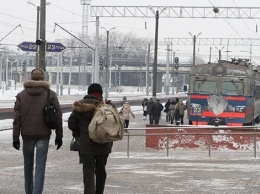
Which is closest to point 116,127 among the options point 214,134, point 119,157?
point 119,157

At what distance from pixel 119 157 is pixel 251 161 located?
3518mm

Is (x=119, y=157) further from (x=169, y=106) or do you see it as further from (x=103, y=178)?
(x=169, y=106)

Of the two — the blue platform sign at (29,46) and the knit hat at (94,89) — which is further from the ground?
the blue platform sign at (29,46)

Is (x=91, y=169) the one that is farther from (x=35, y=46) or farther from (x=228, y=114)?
(x=228, y=114)

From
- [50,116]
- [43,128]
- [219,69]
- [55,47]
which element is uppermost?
[55,47]

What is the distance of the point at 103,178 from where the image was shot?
9719 millimetres

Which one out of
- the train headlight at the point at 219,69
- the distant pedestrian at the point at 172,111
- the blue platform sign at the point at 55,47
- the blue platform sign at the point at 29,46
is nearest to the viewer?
the blue platform sign at the point at 55,47

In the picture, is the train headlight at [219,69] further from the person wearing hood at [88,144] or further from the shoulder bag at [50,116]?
the shoulder bag at [50,116]

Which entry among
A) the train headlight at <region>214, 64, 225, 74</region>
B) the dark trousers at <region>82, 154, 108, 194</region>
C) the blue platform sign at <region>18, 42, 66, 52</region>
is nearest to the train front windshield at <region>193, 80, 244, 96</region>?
the train headlight at <region>214, 64, 225, 74</region>

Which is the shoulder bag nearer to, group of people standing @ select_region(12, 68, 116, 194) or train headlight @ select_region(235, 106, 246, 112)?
group of people standing @ select_region(12, 68, 116, 194)

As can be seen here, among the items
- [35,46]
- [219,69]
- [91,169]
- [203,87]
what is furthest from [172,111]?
[91,169]

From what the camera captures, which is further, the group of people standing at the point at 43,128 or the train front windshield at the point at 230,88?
the train front windshield at the point at 230,88

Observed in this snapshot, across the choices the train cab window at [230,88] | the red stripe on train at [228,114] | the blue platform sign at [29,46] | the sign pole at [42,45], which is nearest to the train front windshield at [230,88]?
the train cab window at [230,88]

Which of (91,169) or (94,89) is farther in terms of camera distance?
(94,89)
